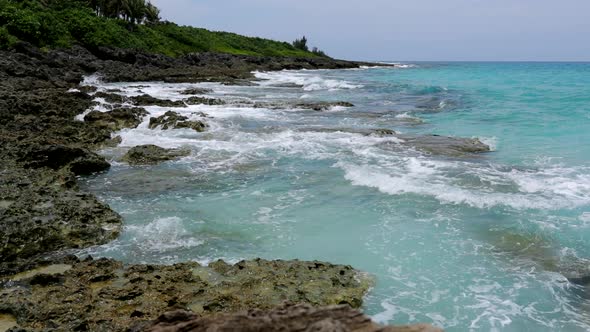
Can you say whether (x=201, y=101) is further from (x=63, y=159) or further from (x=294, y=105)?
(x=63, y=159)

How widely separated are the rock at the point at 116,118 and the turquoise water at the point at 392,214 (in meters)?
0.62

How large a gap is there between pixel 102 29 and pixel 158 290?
5320cm

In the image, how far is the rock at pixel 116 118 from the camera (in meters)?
18.2

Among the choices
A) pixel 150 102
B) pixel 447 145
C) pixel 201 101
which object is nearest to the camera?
pixel 447 145

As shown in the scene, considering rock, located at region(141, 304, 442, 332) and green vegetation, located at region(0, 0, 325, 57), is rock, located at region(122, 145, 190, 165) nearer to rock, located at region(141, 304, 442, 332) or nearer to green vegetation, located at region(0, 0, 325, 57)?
rock, located at region(141, 304, 442, 332)

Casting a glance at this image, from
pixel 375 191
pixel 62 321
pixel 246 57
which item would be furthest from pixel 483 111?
pixel 246 57

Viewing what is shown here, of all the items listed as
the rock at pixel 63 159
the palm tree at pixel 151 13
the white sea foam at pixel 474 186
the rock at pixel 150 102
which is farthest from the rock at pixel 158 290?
the palm tree at pixel 151 13

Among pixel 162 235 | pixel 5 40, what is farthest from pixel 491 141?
pixel 5 40

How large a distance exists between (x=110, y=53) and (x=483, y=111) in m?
37.4

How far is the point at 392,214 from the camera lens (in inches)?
387

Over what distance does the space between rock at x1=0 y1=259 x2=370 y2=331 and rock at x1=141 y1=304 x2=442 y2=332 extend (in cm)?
136

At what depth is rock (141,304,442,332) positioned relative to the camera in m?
3.58

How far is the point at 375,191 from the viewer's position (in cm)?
1134

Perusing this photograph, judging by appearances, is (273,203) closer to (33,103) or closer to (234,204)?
(234,204)
